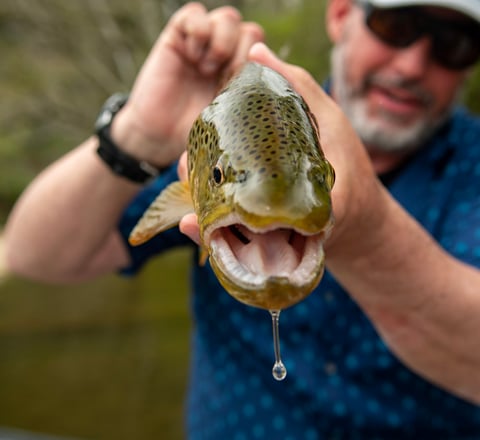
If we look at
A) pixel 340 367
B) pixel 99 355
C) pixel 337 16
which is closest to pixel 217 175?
pixel 340 367

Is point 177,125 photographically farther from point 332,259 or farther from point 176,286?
point 176,286

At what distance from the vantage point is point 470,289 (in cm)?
133

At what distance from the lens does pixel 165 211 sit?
3.23 ft

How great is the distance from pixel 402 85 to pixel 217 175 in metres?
1.32

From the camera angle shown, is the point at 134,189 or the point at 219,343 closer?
the point at 134,189

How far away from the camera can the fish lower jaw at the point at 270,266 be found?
69cm

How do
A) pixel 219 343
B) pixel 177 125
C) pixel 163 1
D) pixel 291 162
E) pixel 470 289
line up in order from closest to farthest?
pixel 291 162, pixel 470 289, pixel 177 125, pixel 219 343, pixel 163 1

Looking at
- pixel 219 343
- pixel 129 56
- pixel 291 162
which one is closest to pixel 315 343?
pixel 219 343

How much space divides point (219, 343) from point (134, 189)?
23.4 inches

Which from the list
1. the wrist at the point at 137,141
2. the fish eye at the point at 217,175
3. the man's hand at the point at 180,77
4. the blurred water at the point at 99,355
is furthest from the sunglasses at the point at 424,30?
the blurred water at the point at 99,355

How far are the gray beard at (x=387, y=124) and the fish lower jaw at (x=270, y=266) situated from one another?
51.2 inches

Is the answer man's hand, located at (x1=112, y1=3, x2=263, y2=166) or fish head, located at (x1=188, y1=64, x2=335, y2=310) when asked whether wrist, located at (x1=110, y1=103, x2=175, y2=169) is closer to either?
man's hand, located at (x1=112, y1=3, x2=263, y2=166)

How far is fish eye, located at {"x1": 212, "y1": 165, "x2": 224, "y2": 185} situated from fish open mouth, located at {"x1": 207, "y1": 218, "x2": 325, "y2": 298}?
69 mm

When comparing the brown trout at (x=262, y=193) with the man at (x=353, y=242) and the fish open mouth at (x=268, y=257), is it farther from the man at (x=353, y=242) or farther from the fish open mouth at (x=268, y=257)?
the man at (x=353, y=242)
